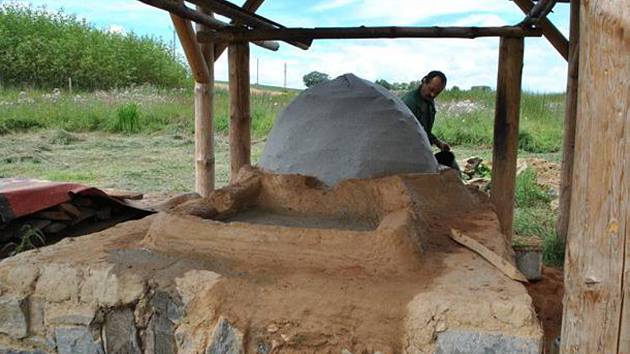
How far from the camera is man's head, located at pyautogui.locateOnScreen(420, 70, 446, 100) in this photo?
465 cm

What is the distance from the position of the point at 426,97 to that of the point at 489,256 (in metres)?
2.67

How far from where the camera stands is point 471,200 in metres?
3.31

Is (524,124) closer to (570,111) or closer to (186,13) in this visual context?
(570,111)

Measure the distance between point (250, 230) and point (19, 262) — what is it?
95cm

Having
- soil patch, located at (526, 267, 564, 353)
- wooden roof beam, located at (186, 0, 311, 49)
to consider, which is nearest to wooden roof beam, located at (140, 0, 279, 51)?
wooden roof beam, located at (186, 0, 311, 49)

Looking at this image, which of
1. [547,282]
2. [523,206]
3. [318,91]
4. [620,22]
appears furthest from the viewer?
[523,206]

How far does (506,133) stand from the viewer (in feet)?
13.4

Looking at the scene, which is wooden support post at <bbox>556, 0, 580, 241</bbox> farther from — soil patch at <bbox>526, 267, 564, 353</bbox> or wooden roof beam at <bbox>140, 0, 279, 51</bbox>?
wooden roof beam at <bbox>140, 0, 279, 51</bbox>

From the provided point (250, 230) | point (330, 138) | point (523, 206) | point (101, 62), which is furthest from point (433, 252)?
point (101, 62)

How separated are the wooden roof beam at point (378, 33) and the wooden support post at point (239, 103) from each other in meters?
0.20

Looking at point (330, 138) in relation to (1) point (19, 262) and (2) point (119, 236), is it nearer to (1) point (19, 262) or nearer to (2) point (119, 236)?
(2) point (119, 236)

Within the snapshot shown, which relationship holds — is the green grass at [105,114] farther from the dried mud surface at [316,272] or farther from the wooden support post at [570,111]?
the dried mud surface at [316,272]

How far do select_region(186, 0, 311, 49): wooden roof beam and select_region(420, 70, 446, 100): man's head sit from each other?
982 mm

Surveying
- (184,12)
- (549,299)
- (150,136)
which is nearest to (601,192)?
(549,299)
